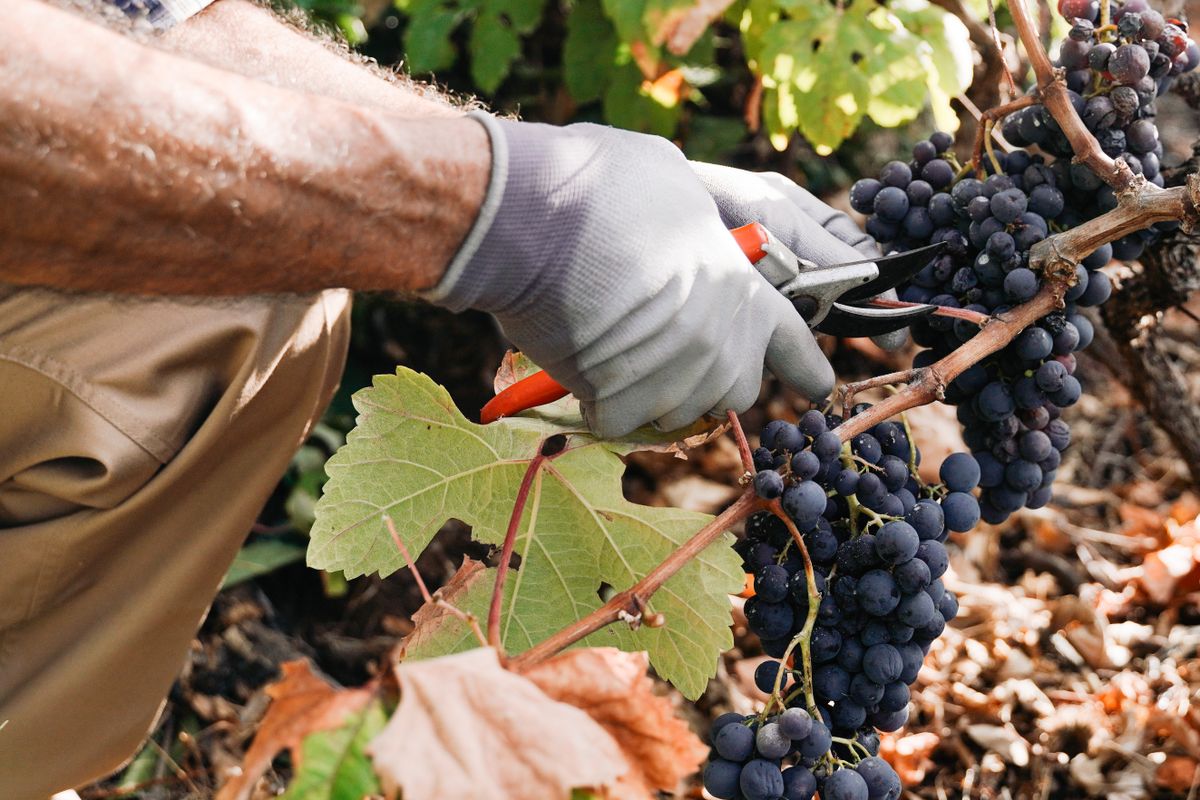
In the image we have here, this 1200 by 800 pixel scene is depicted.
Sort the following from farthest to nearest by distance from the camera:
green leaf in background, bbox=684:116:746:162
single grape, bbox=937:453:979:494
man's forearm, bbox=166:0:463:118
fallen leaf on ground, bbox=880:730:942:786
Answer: green leaf in background, bbox=684:116:746:162
fallen leaf on ground, bbox=880:730:942:786
man's forearm, bbox=166:0:463:118
single grape, bbox=937:453:979:494

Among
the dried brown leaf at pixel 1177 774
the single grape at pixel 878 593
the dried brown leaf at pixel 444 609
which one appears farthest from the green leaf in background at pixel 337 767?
the dried brown leaf at pixel 1177 774

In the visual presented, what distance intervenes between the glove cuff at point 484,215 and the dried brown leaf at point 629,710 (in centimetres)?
50

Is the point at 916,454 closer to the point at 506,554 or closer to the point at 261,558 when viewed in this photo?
the point at 506,554

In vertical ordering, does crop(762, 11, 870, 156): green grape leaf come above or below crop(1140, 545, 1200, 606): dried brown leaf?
above

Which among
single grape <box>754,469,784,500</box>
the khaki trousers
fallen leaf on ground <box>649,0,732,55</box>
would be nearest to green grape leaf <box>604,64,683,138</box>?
fallen leaf on ground <box>649,0,732,55</box>

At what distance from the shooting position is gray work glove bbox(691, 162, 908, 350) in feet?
5.21

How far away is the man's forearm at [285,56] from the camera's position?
1.71 m

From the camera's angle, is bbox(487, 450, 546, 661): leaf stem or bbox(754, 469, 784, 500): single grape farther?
bbox(754, 469, 784, 500): single grape

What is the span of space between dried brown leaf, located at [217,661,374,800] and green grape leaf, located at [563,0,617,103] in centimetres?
208

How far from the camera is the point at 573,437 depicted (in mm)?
1489

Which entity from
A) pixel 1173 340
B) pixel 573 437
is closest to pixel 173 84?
pixel 573 437

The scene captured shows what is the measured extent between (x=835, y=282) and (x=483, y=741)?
83 centimetres

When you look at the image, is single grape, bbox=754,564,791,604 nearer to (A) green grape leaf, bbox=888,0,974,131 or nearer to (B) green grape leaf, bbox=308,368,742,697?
(B) green grape leaf, bbox=308,368,742,697

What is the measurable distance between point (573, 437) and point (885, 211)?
1.91 feet
